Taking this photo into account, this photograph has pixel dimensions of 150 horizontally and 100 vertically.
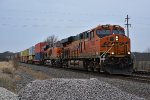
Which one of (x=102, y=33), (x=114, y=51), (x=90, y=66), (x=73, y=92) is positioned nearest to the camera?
(x=73, y=92)

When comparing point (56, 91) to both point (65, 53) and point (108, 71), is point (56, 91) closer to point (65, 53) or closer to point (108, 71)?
point (108, 71)

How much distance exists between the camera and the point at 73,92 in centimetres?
1113

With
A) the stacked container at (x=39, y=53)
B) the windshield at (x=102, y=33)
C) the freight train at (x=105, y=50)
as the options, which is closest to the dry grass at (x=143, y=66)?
the freight train at (x=105, y=50)

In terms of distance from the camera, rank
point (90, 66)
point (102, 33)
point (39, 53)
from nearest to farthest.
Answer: point (102, 33)
point (90, 66)
point (39, 53)

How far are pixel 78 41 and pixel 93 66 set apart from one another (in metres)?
5.63

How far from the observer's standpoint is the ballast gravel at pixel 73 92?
35.4ft

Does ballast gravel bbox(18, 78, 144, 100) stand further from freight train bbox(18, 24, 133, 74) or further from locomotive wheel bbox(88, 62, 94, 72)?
locomotive wheel bbox(88, 62, 94, 72)

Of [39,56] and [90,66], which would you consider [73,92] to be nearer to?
[90,66]

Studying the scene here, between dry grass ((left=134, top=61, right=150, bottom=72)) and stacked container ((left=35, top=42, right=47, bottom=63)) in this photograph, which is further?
stacked container ((left=35, top=42, right=47, bottom=63))

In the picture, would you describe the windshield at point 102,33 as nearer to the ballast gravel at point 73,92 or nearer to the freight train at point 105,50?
the freight train at point 105,50

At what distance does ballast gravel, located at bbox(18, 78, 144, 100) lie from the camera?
1080 cm

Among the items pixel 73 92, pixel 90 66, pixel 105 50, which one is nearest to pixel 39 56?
pixel 90 66

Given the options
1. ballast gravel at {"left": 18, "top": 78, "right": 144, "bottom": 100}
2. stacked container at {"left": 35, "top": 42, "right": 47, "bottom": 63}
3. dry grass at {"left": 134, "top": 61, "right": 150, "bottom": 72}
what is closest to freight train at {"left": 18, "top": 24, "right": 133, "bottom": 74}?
dry grass at {"left": 134, "top": 61, "right": 150, "bottom": 72}

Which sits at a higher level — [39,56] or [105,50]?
[39,56]
